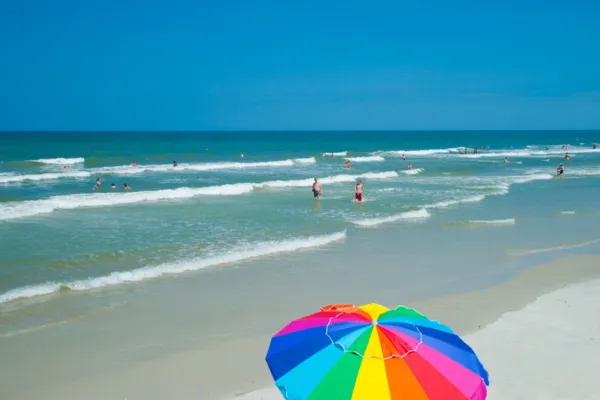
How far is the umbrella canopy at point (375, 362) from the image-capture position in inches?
148

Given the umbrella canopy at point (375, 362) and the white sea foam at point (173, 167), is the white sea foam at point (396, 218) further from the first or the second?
the white sea foam at point (173, 167)

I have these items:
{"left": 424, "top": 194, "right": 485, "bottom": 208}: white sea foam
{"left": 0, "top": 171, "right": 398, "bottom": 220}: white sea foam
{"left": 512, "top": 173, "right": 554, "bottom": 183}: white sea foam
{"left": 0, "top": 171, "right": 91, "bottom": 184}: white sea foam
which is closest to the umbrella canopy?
{"left": 0, "top": 171, "right": 398, "bottom": 220}: white sea foam

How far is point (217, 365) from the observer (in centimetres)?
734

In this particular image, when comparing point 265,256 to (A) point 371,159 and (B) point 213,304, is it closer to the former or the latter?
(B) point 213,304

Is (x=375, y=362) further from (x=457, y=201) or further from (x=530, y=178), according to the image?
(x=530, y=178)

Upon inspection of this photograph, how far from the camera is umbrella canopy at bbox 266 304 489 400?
3.77 m

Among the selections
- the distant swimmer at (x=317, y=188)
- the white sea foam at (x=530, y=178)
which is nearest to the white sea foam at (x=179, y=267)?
the distant swimmer at (x=317, y=188)

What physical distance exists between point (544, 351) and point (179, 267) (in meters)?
7.71

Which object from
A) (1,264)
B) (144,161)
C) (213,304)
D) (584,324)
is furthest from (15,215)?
(144,161)

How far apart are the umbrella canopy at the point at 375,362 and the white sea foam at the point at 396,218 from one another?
45.1 ft

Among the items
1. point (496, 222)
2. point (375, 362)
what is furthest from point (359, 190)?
point (375, 362)

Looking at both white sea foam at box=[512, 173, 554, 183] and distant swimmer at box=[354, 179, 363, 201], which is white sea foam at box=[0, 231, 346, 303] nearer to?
distant swimmer at box=[354, 179, 363, 201]

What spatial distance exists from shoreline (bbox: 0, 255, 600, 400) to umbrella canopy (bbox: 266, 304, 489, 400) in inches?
108

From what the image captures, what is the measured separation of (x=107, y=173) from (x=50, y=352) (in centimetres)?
3410
